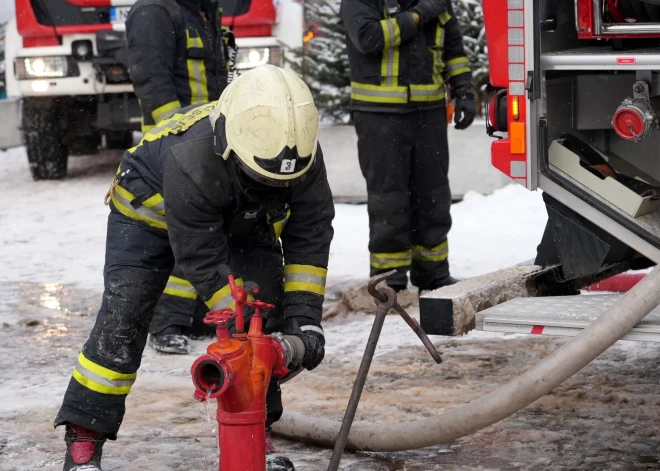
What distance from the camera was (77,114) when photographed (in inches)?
405

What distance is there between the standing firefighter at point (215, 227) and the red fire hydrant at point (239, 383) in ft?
0.91

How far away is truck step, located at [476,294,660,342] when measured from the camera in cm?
324

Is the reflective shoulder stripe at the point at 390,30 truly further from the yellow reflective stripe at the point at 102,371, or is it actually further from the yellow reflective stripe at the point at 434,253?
the yellow reflective stripe at the point at 102,371

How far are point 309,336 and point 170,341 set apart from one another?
1.98 metres

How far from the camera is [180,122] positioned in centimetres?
360

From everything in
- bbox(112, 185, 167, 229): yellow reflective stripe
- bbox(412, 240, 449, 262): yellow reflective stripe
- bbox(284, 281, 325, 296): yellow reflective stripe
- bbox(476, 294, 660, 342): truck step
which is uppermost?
bbox(112, 185, 167, 229): yellow reflective stripe

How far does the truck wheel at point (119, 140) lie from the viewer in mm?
11742

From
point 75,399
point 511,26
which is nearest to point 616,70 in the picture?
point 511,26

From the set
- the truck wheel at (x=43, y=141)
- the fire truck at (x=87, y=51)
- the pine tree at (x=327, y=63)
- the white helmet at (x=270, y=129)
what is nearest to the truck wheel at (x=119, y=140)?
the truck wheel at (x=43, y=141)

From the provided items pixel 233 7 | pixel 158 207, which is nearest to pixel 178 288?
pixel 158 207

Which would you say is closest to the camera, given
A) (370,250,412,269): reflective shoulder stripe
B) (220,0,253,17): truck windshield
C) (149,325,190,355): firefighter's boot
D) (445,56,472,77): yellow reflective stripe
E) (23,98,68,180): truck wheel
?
(149,325,190,355): firefighter's boot

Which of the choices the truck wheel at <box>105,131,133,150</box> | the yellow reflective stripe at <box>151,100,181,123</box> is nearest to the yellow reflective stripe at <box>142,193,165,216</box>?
the yellow reflective stripe at <box>151,100,181,123</box>

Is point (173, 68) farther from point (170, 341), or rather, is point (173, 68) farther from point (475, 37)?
point (475, 37)

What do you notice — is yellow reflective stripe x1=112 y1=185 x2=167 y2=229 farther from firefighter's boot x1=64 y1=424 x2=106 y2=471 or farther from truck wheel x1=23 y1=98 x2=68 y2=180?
truck wheel x1=23 y1=98 x2=68 y2=180
